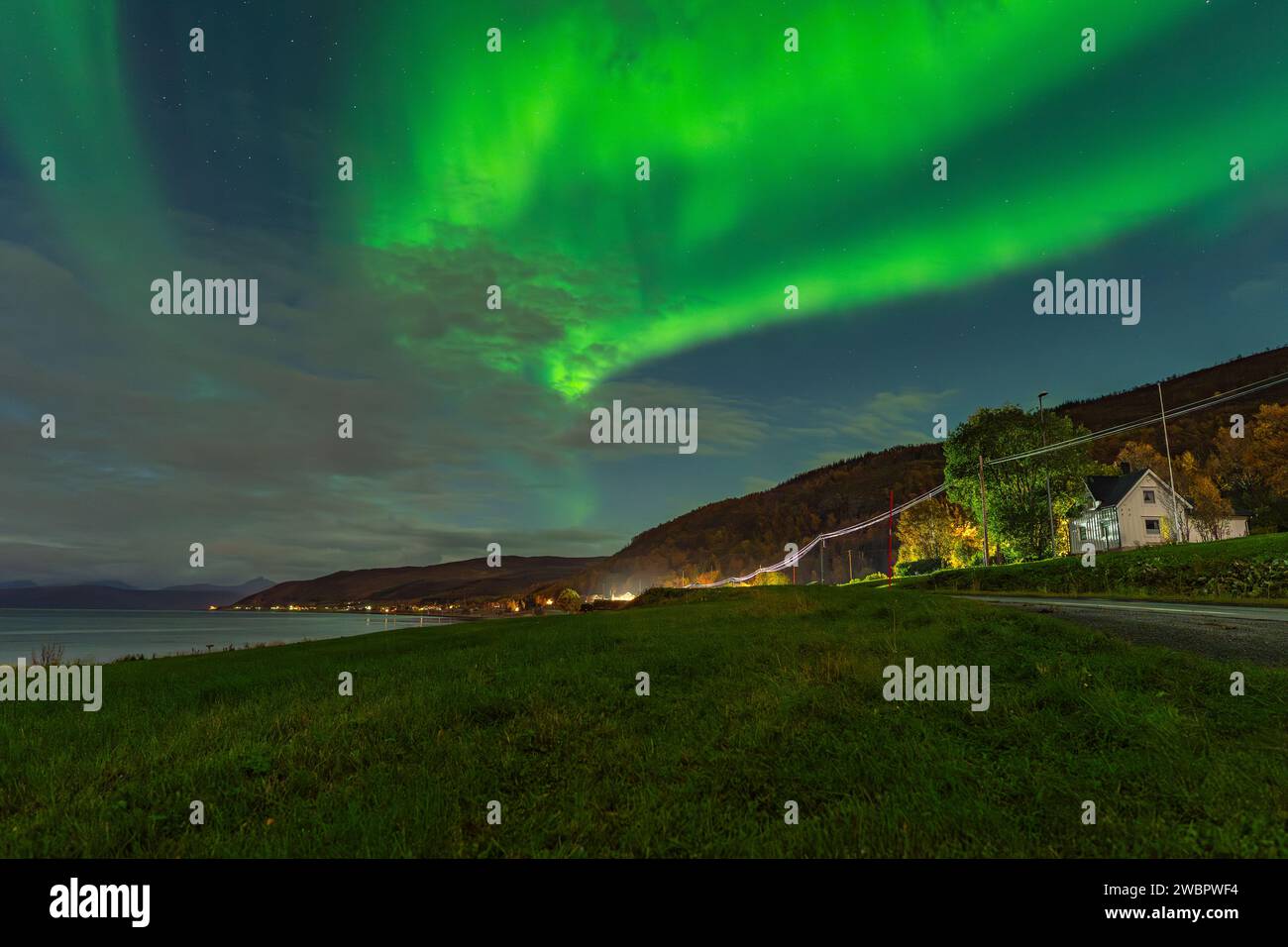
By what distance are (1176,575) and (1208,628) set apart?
21.9m

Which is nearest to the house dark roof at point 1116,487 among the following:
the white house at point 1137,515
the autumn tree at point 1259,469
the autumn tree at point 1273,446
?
the white house at point 1137,515

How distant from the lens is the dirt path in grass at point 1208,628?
12.4 m

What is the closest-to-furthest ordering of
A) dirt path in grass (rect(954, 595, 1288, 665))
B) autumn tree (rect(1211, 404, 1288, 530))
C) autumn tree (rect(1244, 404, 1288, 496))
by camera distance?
dirt path in grass (rect(954, 595, 1288, 665)), autumn tree (rect(1211, 404, 1288, 530)), autumn tree (rect(1244, 404, 1288, 496))

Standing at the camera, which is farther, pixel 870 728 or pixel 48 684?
pixel 48 684

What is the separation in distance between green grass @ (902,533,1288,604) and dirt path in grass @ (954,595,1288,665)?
7.48 metres

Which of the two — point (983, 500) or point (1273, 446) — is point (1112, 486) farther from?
point (983, 500)

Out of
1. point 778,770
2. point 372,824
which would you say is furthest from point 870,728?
point 372,824

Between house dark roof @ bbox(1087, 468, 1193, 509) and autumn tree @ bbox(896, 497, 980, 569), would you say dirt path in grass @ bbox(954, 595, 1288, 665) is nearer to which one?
autumn tree @ bbox(896, 497, 980, 569)

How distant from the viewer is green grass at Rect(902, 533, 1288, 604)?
91.9ft

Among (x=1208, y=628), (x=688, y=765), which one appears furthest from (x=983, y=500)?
(x=688, y=765)

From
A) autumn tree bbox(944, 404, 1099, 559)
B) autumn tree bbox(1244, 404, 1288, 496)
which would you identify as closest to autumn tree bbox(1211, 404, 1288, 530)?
autumn tree bbox(1244, 404, 1288, 496)
